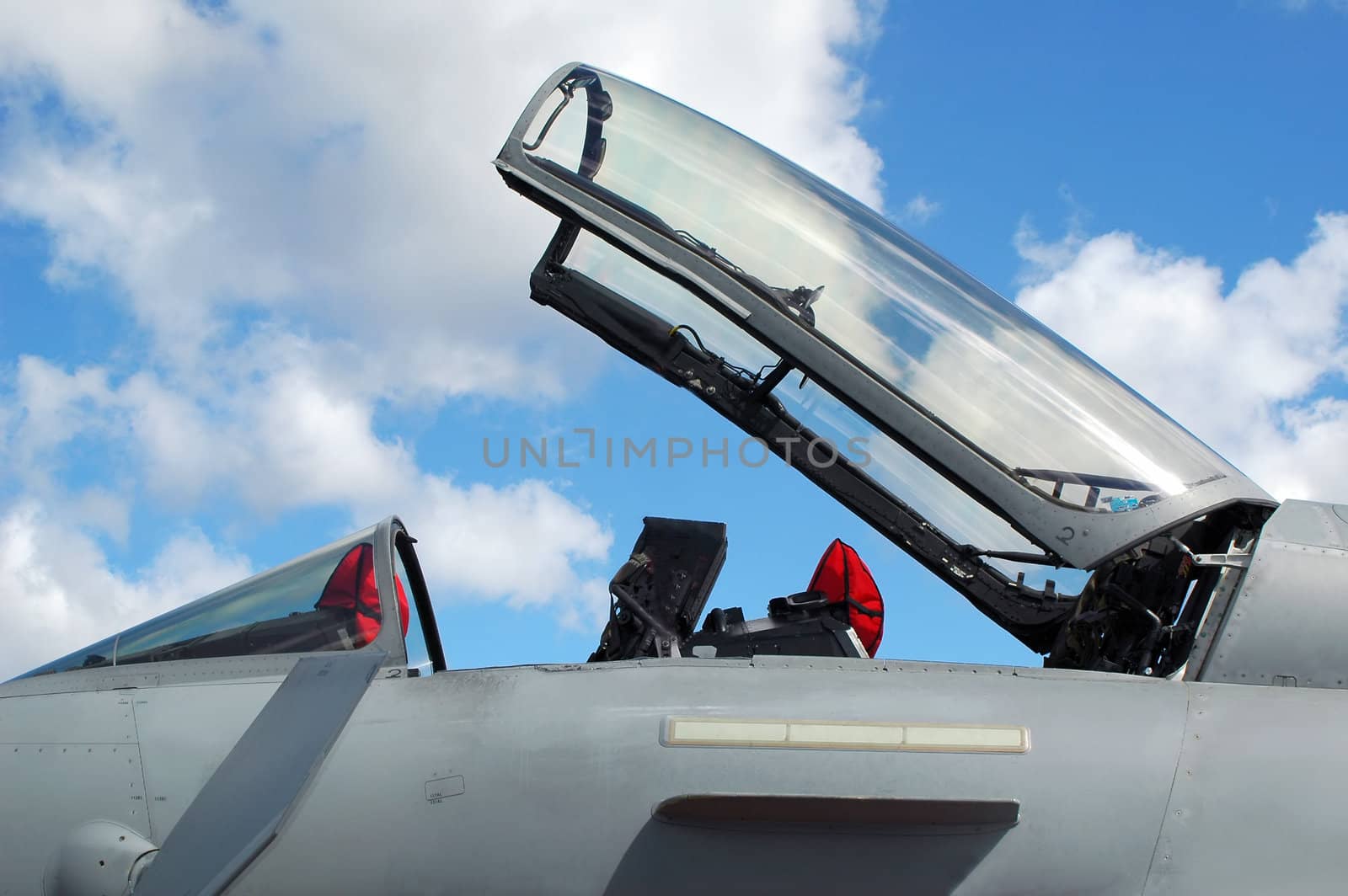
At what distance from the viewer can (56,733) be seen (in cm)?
373

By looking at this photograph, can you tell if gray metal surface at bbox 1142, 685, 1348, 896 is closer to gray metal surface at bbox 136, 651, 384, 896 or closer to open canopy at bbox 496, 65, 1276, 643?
open canopy at bbox 496, 65, 1276, 643

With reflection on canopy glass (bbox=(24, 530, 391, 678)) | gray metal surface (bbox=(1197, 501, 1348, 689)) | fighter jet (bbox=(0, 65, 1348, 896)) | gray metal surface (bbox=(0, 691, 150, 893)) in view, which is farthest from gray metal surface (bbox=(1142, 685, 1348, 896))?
gray metal surface (bbox=(0, 691, 150, 893))

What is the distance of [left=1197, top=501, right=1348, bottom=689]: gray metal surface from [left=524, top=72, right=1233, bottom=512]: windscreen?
481 mm

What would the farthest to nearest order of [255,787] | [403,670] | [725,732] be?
[403,670], [725,732], [255,787]

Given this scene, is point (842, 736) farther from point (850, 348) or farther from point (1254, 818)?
point (850, 348)

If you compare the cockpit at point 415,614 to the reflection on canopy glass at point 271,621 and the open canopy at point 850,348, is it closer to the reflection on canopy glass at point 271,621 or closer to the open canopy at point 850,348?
the reflection on canopy glass at point 271,621

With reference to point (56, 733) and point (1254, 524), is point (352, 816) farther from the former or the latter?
point (1254, 524)

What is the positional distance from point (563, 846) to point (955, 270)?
10.7 feet


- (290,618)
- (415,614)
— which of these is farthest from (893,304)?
(290,618)

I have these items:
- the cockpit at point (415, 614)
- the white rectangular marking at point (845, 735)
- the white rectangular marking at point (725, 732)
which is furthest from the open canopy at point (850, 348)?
the white rectangular marking at point (725, 732)

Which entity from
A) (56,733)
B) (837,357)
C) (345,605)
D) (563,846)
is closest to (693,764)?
(563,846)

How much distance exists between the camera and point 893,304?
481 cm

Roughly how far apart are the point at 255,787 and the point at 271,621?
3.09 ft

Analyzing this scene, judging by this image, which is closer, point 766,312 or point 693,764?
point 693,764
